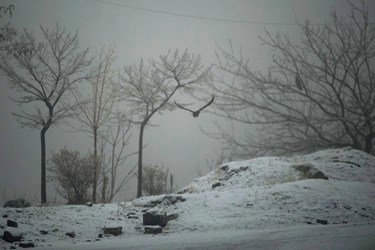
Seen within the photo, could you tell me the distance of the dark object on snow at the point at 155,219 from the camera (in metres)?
4.48

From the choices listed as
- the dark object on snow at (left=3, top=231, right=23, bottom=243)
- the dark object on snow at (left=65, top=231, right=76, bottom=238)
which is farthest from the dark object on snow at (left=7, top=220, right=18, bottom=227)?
the dark object on snow at (left=65, top=231, right=76, bottom=238)

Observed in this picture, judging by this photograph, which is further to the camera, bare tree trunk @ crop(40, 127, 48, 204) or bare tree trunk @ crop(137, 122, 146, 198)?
bare tree trunk @ crop(137, 122, 146, 198)

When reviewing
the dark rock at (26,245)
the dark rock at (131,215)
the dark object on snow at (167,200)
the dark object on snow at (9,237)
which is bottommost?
the dark rock at (26,245)

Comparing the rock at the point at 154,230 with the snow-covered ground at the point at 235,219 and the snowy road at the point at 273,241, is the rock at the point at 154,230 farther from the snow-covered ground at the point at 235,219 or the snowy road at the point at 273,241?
the snowy road at the point at 273,241

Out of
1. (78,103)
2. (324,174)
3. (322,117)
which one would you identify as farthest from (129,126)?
(324,174)

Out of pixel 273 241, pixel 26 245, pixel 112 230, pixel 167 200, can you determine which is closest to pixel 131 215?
pixel 167 200

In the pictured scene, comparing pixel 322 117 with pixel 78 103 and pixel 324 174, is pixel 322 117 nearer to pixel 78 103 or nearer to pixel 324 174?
pixel 324 174

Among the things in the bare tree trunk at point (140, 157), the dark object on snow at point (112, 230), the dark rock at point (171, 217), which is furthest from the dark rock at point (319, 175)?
the bare tree trunk at point (140, 157)

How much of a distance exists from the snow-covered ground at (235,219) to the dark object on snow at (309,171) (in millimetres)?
23

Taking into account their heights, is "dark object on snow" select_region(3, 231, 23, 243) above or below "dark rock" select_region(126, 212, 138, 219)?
below

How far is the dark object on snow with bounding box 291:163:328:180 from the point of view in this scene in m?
6.59

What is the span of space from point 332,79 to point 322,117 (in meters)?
1.28

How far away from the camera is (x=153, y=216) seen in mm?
4496

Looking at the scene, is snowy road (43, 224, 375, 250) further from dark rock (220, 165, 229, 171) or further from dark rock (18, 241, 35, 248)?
dark rock (220, 165, 229, 171)
